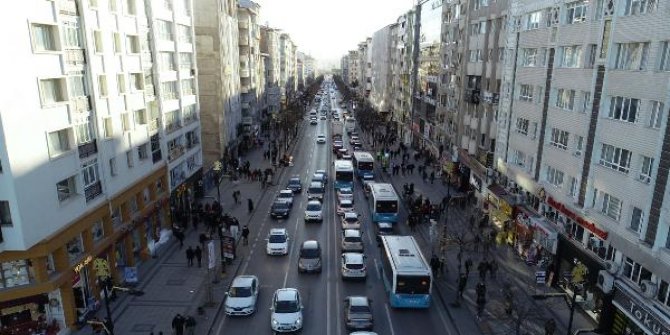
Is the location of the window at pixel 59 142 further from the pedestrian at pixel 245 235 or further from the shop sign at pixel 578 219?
the shop sign at pixel 578 219

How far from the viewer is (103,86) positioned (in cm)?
2964

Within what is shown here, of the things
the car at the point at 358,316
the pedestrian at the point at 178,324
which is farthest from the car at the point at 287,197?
the pedestrian at the point at 178,324

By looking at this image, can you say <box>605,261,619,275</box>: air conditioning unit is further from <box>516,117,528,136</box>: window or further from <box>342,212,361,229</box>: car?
<box>342,212,361,229</box>: car

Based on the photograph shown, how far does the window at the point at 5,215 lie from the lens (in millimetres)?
21422

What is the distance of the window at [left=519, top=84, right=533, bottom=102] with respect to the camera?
121 ft

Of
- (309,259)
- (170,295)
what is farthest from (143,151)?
(309,259)

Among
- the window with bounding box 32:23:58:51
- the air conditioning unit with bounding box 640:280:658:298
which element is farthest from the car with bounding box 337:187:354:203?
the window with bounding box 32:23:58:51

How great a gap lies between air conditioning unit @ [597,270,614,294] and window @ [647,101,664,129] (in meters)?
8.59

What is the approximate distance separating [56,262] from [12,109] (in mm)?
8571

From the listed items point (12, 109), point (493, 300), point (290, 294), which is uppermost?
point (12, 109)

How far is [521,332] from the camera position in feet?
84.7

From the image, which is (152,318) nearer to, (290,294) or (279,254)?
(290,294)

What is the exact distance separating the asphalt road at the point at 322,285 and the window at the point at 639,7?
1982 centimetres

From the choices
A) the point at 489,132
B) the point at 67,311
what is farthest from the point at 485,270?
the point at 67,311
